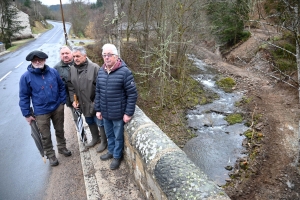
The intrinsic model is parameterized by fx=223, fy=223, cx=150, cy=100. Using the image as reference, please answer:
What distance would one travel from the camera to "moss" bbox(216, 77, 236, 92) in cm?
1353

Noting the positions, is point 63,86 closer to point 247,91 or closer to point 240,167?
point 240,167

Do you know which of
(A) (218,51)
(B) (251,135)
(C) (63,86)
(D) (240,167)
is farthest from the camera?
(A) (218,51)

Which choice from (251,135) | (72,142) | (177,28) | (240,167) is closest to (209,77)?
(177,28)

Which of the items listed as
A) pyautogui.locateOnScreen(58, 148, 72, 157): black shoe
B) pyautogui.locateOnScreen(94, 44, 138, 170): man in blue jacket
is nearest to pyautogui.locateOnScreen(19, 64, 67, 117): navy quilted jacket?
pyautogui.locateOnScreen(94, 44, 138, 170): man in blue jacket

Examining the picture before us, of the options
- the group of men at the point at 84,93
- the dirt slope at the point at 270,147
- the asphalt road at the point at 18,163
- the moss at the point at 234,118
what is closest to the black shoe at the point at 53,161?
the group of men at the point at 84,93

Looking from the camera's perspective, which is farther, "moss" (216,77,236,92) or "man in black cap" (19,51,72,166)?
"moss" (216,77,236,92)

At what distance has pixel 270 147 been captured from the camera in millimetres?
7504

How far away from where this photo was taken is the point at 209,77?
15492 mm

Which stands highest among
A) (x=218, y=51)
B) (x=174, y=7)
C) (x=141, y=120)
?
(x=174, y=7)

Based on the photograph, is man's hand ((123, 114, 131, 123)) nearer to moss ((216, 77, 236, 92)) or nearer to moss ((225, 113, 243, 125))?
moss ((225, 113, 243, 125))

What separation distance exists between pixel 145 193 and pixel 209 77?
1364 cm

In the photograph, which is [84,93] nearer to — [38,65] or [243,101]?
[38,65]

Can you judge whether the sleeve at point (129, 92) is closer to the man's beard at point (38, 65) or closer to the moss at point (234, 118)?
the man's beard at point (38, 65)

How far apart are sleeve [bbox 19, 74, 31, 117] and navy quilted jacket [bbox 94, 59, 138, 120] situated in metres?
1.24
